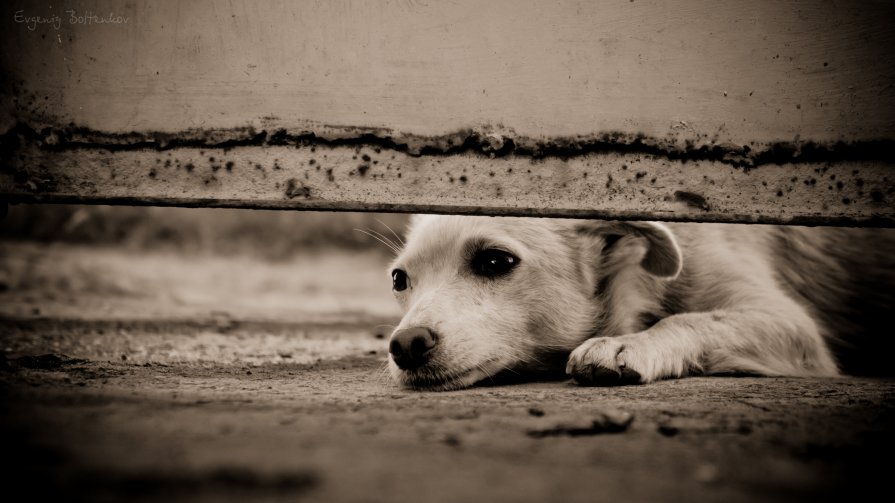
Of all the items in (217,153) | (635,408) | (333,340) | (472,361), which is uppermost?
(333,340)

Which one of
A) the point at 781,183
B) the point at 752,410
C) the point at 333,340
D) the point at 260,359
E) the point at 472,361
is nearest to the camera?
the point at 752,410

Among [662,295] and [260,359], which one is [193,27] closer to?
[260,359]

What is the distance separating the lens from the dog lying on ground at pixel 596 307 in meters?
2.57

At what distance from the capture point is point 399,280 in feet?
11.0

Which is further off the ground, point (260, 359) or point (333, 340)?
point (333, 340)

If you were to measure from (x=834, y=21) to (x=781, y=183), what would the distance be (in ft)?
1.85

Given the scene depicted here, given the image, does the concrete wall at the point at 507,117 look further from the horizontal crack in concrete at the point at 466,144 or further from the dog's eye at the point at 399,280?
the dog's eye at the point at 399,280

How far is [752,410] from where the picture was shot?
5.64 ft

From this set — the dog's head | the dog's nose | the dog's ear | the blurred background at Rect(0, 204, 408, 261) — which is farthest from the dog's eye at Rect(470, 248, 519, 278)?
the blurred background at Rect(0, 204, 408, 261)

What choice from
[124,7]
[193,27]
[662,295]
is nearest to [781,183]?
[662,295]

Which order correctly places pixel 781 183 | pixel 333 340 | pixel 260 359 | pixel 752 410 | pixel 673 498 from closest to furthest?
pixel 673 498, pixel 752 410, pixel 781 183, pixel 260 359, pixel 333 340

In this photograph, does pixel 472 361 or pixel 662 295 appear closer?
pixel 472 361

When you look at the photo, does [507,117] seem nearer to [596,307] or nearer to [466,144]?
[466,144]

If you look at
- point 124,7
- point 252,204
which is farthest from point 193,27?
point 252,204
